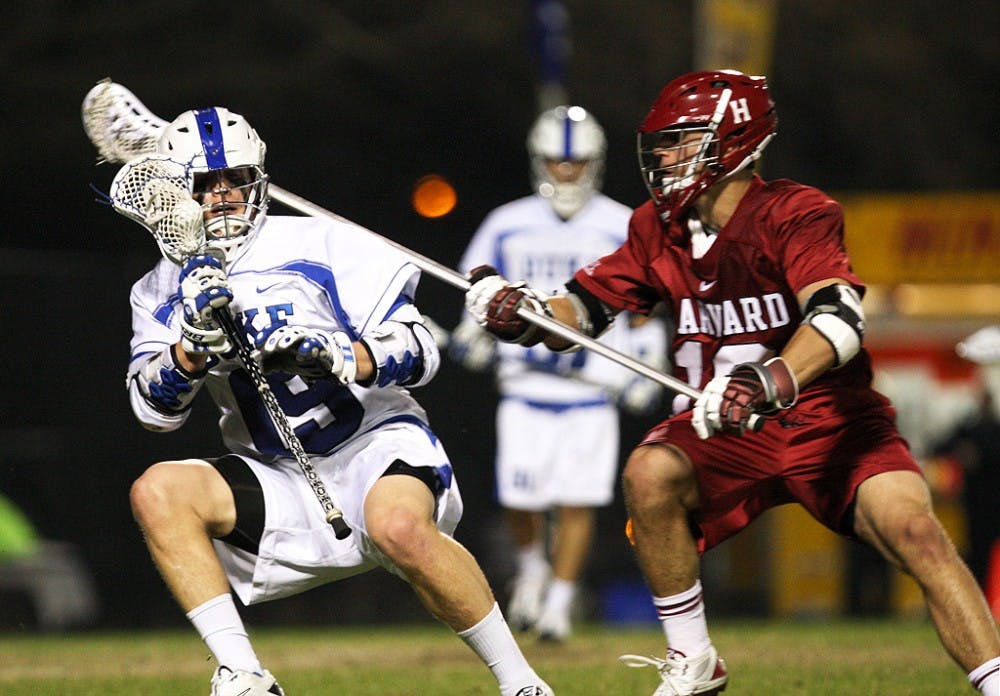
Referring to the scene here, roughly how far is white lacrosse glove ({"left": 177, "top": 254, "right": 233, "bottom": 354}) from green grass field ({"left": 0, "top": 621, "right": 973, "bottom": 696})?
163 centimetres

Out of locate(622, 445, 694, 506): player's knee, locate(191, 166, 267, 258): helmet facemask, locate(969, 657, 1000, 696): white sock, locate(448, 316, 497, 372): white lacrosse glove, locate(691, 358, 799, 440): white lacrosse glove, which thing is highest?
locate(191, 166, 267, 258): helmet facemask

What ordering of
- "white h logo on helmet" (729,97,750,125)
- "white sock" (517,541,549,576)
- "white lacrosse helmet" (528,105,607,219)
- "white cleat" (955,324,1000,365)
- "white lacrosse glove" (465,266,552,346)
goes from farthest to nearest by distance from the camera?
"white cleat" (955,324,1000,365) → "white lacrosse helmet" (528,105,607,219) → "white sock" (517,541,549,576) → "white lacrosse glove" (465,266,552,346) → "white h logo on helmet" (729,97,750,125)

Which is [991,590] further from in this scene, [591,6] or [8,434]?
[591,6]

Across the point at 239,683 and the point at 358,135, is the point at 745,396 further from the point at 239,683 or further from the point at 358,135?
the point at 358,135

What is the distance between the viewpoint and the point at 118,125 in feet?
18.4

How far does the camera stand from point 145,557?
35.3 feet

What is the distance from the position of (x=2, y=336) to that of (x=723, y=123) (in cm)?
673

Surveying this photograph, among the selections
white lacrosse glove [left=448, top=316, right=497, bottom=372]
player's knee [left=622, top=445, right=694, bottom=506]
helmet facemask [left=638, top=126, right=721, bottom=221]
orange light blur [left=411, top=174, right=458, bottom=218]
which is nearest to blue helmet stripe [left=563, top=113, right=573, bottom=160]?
white lacrosse glove [left=448, top=316, right=497, bottom=372]

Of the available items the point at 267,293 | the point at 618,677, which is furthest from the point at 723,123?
the point at 618,677

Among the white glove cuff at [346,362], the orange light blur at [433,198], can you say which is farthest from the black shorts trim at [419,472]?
the orange light blur at [433,198]

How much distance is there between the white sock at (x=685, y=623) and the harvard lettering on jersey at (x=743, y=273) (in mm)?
576

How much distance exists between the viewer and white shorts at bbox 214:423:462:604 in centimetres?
515

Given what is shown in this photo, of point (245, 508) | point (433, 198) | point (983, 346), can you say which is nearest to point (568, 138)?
point (983, 346)

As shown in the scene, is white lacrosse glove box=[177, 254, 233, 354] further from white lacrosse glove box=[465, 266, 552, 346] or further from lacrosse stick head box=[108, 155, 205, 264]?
white lacrosse glove box=[465, 266, 552, 346]
